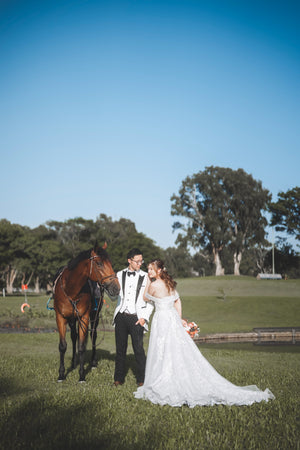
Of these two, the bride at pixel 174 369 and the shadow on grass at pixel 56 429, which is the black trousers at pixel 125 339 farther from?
the shadow on grass at pixel 56 429

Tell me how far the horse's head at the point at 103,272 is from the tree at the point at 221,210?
60.8m

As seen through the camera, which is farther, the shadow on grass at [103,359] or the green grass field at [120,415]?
the shadow on grass at [103,359]

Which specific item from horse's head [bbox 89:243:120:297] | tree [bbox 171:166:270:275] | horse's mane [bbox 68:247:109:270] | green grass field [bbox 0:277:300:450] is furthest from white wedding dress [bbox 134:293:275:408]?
tree [bbox 171:166:270:275]

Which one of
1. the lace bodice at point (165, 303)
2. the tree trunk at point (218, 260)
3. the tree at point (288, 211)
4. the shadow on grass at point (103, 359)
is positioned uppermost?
the tree at point (288, 211)

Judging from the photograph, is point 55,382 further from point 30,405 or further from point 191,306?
point 191,306

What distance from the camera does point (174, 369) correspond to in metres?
7.03

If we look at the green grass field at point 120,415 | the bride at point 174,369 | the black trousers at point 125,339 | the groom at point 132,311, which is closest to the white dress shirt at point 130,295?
the groom at point 132,311

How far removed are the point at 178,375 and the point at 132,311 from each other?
5.99ft

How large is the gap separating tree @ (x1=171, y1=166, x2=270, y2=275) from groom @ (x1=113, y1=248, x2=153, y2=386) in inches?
2385

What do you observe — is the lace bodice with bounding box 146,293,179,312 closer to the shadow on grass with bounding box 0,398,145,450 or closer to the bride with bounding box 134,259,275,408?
the bride with bounding box 134,259,275,408

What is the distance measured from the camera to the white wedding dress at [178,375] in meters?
6.65

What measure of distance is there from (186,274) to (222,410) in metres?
113

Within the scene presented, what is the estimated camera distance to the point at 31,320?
25.2m

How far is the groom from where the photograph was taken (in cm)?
831
